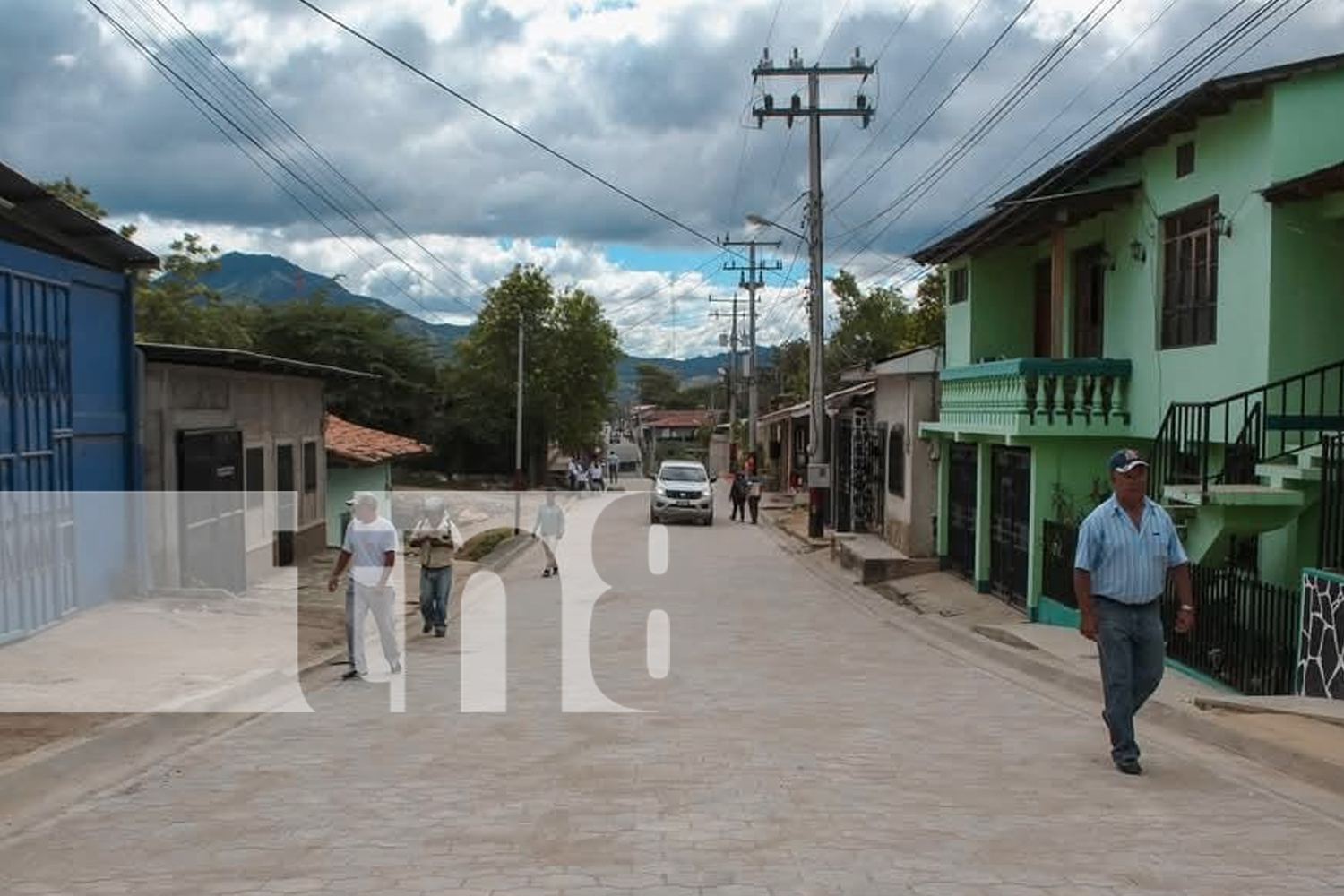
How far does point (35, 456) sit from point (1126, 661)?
9.79 m

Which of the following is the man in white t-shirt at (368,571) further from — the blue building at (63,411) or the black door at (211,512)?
the black door at (211,512)

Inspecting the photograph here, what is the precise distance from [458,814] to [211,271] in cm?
3715

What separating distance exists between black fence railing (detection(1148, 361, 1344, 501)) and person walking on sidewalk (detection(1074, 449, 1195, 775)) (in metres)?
4.13

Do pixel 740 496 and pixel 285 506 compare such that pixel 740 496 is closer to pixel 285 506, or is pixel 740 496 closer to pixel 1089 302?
pixel 285 506

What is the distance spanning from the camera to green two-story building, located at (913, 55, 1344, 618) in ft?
37.7

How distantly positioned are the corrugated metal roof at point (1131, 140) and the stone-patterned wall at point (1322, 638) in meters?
4.91

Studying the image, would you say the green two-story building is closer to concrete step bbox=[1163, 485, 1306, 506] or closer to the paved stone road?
concrete step bbox=[1163, 485, 1306, 506]

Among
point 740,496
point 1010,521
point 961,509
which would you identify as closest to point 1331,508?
point 1010,521

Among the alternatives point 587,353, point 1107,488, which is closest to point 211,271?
point 587,353

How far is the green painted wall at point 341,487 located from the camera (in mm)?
25361

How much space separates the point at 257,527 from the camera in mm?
18734

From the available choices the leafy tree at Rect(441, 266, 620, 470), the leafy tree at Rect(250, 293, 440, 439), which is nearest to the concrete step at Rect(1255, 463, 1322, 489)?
the leafy tree at Rect(250, 293, 440, 439)

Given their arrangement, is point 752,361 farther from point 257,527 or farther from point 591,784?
point 591,784

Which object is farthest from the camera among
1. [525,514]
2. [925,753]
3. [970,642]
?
[525,514]
